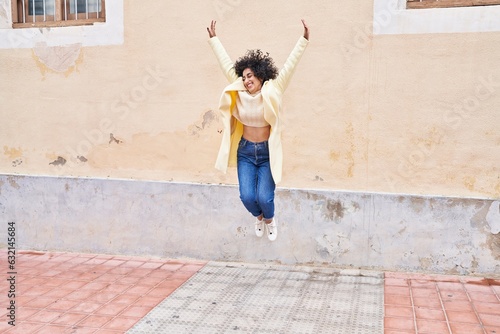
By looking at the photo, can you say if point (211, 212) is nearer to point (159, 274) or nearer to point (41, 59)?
point (159, 274)

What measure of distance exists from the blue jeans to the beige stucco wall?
121cm

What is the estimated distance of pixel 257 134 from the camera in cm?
491

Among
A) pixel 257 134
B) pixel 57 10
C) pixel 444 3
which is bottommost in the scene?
pixel 257 134

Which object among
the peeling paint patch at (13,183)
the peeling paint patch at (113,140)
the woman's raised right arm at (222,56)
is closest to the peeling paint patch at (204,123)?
the peeling paint patch at (113,140)

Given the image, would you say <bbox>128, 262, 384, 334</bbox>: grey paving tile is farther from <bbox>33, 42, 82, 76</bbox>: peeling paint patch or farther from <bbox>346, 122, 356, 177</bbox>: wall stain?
<bbox>33, 42, 82, 76</bbox>: peeling paint patch

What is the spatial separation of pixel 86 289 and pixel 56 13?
11.8ft

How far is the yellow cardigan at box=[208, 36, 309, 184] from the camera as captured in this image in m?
4.58

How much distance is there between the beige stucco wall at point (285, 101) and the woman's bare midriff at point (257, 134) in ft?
3.90

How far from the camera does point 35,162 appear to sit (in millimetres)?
6867

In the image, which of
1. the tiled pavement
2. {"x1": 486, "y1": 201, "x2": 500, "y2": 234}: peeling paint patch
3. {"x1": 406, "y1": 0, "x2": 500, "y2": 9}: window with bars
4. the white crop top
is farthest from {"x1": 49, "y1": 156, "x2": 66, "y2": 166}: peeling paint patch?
{"x1": 486, "y1": 201, "x2": 500, "y2": 234}: peeling paint patch

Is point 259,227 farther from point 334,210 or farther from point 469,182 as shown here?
point 469,182

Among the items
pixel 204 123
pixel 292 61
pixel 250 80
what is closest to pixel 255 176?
pixel 250 80

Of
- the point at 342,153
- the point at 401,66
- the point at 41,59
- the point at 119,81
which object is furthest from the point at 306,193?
the point at 41,59

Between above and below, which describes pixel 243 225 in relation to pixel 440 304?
above
